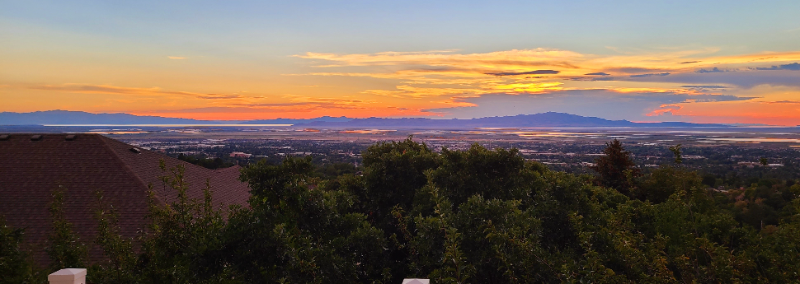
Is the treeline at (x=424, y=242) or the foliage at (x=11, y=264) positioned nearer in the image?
the foliage at (x=11, y=264)

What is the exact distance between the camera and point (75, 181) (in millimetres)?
15594

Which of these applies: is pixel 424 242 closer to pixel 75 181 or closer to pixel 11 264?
pixel 11 264

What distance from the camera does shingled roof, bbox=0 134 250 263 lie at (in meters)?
13.7

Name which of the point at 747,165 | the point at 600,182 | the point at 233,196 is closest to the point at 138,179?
the point at 233,196

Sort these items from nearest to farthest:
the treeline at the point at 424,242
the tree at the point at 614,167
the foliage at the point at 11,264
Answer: the foliage at the point at 11,264, the treeline at the point at 424,242, the tree at the point at 614,167

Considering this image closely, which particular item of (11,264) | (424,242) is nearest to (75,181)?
(11,264)

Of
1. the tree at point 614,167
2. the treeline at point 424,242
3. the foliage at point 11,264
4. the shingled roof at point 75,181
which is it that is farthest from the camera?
the tree at point 614,167

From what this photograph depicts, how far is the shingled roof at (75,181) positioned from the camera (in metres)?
13.7

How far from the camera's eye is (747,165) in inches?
3255

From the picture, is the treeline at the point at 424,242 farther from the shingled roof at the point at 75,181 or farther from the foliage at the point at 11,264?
the shingled roof at the point at 75,181

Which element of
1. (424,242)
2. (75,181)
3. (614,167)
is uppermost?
(75,181)

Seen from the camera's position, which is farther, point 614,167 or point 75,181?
point 614,167

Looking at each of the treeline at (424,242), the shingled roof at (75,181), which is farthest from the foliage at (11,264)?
the shingled roof at (75,181)

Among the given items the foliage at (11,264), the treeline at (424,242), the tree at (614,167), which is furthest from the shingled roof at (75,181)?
the tree at (614,167)
